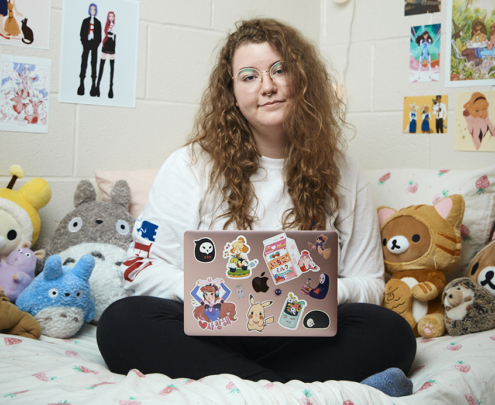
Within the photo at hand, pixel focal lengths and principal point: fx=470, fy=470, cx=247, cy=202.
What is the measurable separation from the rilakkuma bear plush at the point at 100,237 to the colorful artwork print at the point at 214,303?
545mm

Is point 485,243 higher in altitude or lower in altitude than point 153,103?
lower

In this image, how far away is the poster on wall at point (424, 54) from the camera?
Result: 1.78 metres

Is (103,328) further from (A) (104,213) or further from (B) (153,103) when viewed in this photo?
(B) (153,103)

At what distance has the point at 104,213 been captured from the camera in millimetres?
1490

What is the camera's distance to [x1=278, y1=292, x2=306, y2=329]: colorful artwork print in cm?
91

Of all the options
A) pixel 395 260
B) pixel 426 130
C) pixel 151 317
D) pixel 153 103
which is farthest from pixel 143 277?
pixel 426 130

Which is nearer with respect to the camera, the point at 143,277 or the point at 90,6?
the point at 143,277

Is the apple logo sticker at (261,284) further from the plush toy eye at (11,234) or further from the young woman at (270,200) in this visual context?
the plush toy eye at (11,234)

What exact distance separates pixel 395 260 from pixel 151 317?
740mm

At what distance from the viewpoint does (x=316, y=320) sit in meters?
0.92

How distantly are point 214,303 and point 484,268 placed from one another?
31.6 inches

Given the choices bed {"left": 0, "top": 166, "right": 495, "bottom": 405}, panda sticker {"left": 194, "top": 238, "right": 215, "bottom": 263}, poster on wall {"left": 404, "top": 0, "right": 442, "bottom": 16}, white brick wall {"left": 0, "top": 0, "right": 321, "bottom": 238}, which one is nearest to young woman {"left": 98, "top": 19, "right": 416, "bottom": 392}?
bed {"left": 0, "top": 166, "right": 495, "bottom": 405}

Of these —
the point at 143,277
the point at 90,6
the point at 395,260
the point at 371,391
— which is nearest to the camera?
the point at 371,391

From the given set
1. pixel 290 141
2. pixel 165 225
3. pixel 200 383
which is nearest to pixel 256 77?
pixel 290 141
